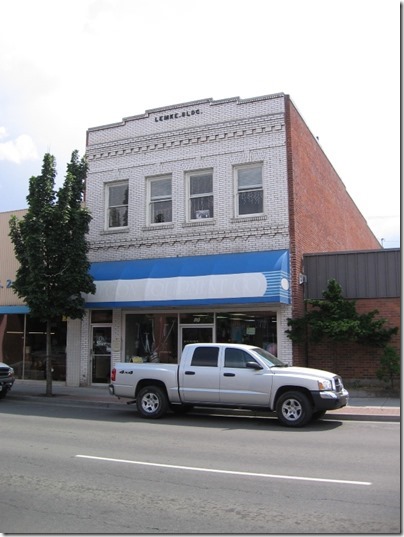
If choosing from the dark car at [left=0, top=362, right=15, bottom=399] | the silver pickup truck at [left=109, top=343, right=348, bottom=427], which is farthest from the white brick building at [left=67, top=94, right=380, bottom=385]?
the silver pickup truck at [left=109, top=343, right=348, bottom=427]

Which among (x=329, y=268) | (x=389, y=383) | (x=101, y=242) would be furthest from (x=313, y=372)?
(x=101, y=242)

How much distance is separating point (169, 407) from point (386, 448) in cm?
564

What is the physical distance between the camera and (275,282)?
15.0 m

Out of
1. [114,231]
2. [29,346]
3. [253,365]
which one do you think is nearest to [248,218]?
[114,231]

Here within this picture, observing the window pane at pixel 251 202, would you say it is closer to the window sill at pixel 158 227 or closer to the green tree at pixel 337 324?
the window sill at pixel 158 227

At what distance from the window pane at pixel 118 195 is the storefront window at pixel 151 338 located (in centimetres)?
419

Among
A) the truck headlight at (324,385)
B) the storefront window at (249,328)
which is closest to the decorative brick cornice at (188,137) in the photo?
the storefront window at (249,328)

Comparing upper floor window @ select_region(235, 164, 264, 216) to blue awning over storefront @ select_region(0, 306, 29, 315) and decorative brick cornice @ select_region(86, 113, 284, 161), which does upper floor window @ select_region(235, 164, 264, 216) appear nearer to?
decorative brick cornice @ select_region(86, 113, 284, 161)

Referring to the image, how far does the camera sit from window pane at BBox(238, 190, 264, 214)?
16812 mm

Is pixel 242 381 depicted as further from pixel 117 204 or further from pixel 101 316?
pixel 117 204

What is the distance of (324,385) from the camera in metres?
10.8

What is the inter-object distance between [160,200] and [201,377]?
8.30 m

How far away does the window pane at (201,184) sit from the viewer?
1770cm

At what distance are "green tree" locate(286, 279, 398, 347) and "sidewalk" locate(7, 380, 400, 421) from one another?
1.67m
